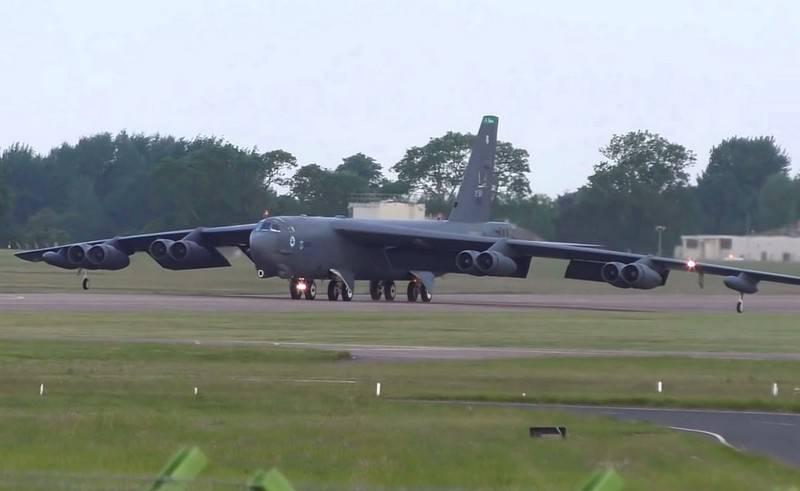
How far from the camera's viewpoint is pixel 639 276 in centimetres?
4791

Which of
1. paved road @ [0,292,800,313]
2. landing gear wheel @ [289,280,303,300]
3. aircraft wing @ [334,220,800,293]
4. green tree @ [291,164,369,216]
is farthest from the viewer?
green tree @ [291,164,369,216]

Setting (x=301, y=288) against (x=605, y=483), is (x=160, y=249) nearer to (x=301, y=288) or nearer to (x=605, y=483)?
(x=301, y=288)

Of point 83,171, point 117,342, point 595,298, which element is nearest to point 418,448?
point 117,342

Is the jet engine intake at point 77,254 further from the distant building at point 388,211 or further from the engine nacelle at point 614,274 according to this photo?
the engine nacelle at point 614,274

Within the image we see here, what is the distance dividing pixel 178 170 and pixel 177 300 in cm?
2074

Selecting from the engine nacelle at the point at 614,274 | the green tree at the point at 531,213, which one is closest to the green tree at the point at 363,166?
the green tree at the point at 531,213

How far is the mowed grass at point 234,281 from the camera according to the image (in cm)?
5638

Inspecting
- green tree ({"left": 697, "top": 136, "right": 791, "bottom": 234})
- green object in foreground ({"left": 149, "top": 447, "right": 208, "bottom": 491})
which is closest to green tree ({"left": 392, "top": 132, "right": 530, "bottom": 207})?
green tree ({"left": 697, "top": 136, "right": 791, "bottom": 234})

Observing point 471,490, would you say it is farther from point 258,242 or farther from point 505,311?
point 258,242

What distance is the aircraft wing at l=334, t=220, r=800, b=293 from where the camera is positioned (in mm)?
49219

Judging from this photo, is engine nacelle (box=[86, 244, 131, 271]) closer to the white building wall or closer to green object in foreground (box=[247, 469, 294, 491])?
the white building wall

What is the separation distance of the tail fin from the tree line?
512 cm

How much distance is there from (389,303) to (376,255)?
2.70 meters

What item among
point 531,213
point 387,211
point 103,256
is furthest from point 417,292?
point 531,213
